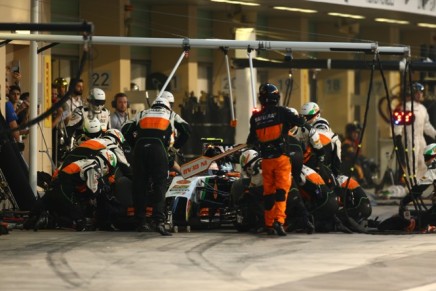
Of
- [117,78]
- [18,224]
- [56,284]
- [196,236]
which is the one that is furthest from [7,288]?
[117,78]

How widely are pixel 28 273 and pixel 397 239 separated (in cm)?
Result: 608

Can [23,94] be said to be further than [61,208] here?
Yes

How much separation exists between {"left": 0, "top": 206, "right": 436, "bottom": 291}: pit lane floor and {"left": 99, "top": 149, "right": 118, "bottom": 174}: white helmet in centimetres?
89

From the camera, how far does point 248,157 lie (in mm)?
20750

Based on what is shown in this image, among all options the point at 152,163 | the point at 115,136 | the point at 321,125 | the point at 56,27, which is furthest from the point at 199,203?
the point at 56,27

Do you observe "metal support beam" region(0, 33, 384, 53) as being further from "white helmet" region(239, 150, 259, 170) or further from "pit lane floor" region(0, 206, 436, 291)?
"pit lane floor" region(0, 206, 436, 291)

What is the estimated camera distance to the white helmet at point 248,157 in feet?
67.8

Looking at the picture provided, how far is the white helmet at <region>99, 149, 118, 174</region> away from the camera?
67.7ft

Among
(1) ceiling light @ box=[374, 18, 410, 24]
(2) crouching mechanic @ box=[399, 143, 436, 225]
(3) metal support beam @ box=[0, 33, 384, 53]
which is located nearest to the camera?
(2) crouching mechanic @ box=[399, 143, 436, 225]

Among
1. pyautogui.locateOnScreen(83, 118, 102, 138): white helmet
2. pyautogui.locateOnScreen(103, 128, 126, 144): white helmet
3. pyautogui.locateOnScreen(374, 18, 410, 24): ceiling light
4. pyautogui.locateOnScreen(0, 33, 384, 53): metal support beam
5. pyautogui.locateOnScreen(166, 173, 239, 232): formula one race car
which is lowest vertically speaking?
pyautogui.locateOnScreen(166, 173, 239, 232): formula one race car

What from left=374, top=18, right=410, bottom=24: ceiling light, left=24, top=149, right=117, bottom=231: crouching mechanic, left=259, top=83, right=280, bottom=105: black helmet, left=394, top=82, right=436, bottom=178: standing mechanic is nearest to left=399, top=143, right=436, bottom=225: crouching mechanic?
left=259, top=83, right=280, bottom=105: black helmet

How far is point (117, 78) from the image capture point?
30.3m

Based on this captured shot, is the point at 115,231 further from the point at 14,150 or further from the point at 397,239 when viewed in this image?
the point at 397,239

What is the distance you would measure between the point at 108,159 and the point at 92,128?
0.61 metres
